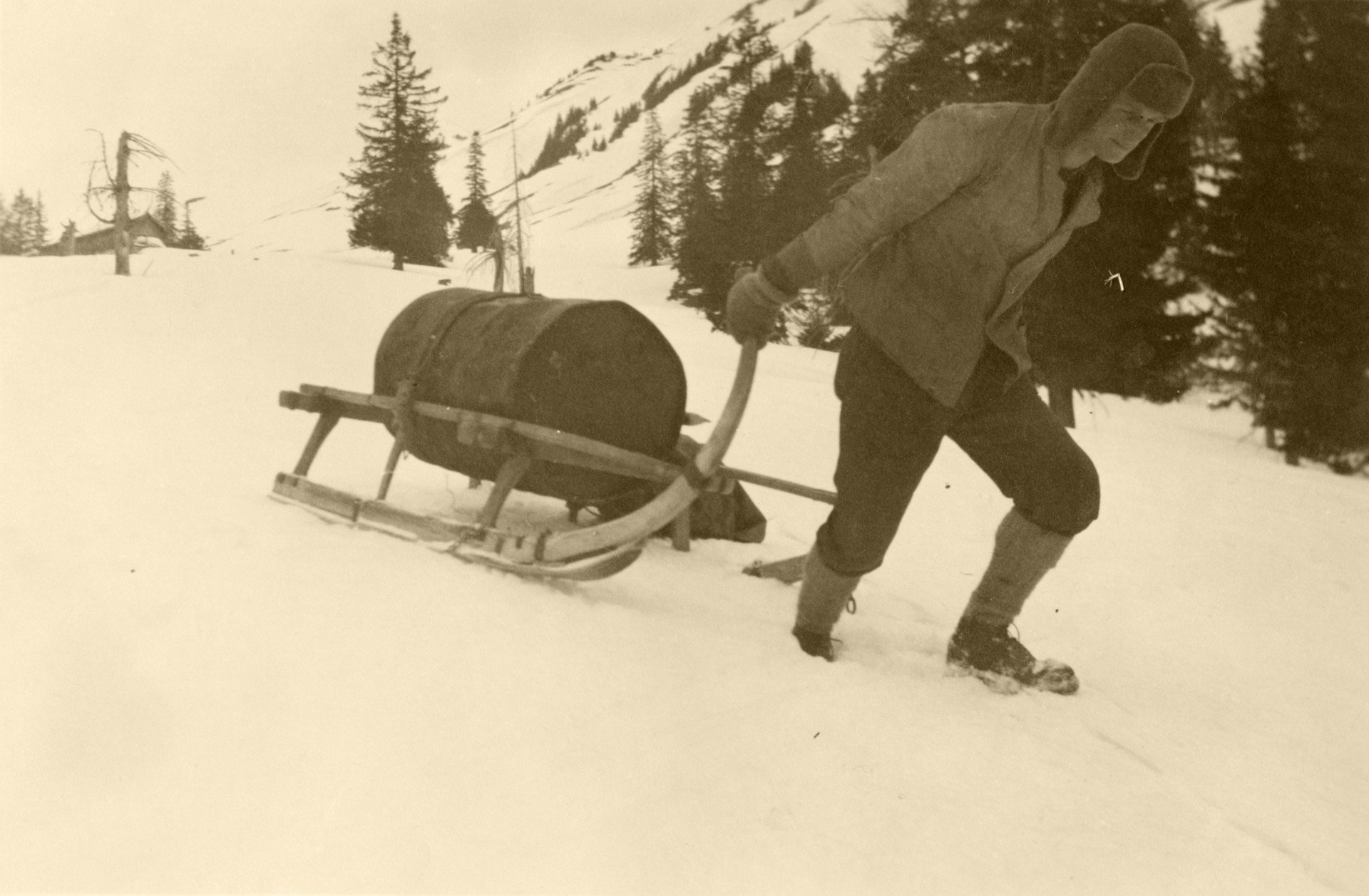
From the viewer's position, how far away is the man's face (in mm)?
2539

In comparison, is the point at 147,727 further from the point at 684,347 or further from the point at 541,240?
the point at 684,347

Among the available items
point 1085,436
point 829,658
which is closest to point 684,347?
point 1085,436

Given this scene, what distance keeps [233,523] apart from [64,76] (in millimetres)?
1678

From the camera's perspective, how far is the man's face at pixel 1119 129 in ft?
8.33

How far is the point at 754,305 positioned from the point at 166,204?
10.2 metres

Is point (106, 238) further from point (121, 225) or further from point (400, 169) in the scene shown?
point (400, 169)

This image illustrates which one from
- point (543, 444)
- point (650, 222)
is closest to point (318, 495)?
point (543, 444)

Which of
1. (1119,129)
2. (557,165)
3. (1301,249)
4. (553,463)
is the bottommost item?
(553,463)

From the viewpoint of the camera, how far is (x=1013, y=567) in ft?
9.88

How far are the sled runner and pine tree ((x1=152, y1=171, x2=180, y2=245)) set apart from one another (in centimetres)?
800

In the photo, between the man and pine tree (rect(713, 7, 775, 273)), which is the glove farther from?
pine tree (rect(713, 7, 775, 273))

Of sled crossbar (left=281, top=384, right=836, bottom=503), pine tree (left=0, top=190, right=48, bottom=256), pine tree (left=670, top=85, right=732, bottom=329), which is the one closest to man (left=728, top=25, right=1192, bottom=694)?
sled crossbar (left=281, top=384, right=836, bottom=503)

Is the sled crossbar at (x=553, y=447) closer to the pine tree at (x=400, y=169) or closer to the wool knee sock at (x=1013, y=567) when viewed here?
the wool knee sock at (x=1013, y=567)

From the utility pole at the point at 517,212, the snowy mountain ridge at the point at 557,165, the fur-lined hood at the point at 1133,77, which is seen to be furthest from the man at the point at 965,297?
the utility pole at the point at 517,212
